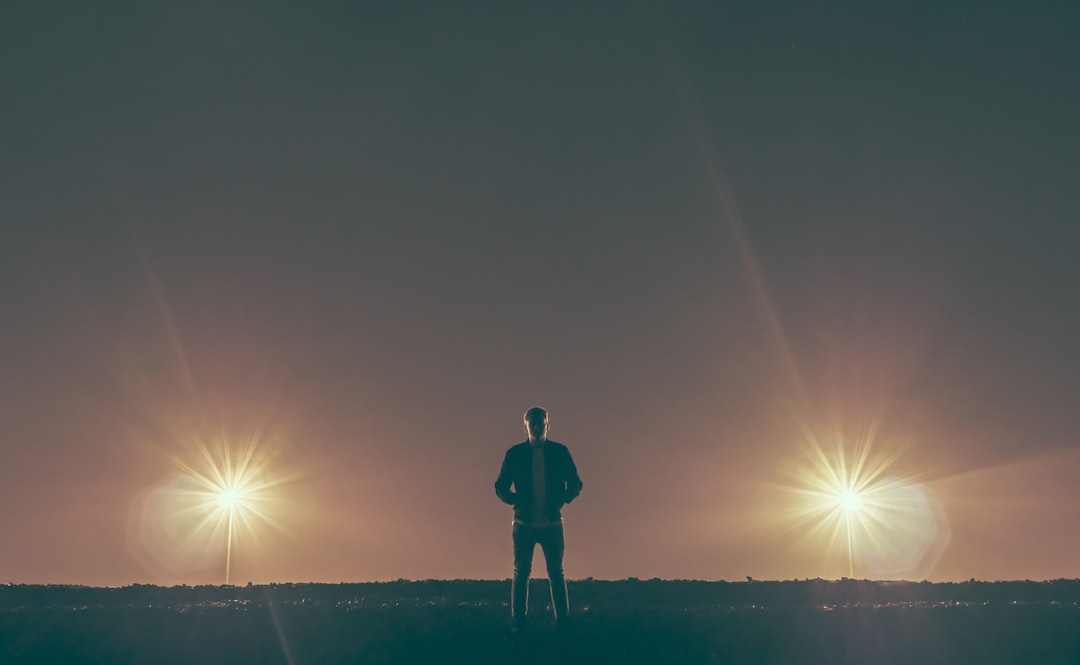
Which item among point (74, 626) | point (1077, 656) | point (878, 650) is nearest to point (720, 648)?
point (878, 650)

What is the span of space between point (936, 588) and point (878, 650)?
590 inches

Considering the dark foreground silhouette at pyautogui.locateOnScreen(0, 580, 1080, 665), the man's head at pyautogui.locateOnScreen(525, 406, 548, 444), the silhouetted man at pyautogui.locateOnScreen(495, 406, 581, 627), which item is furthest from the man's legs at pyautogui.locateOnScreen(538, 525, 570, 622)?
the man's head at pyautogui.locateOnScreen(525, 406, 548, 444)

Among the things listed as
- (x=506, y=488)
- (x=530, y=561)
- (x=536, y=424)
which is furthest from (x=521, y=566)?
(x=536, y=424)

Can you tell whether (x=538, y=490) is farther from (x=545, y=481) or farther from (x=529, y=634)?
(x=529, y=634)

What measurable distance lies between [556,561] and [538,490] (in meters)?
1.25

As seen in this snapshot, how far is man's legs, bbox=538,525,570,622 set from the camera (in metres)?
17.6

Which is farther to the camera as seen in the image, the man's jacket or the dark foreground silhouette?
the dark foreground silhouette

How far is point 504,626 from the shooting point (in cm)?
1895

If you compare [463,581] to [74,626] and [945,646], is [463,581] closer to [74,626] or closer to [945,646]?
[74,626]

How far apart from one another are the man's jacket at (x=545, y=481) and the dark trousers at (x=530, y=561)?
0.65 feet

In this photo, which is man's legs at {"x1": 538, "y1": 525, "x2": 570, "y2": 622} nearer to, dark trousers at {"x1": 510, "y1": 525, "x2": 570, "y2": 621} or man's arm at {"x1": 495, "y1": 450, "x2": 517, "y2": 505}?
dark trousers at {"x1": 510, "y1": 525, "x2": 570, "y2": 621}

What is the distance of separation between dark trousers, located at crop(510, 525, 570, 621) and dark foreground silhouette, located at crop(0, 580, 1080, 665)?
518 mm

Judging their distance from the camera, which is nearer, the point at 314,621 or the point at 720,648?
the point at 720,648

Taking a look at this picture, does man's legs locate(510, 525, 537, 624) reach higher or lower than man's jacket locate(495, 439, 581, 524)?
lower
